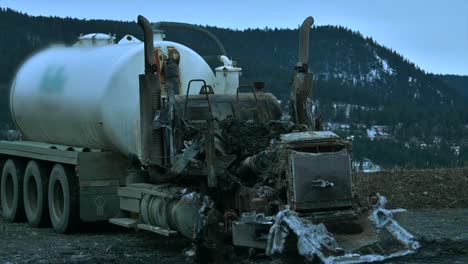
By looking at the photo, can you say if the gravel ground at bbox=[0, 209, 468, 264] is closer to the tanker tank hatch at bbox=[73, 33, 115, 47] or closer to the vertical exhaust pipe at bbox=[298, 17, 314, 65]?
the vertical exhaust pipe at bbox=[298, 17, 314, 65]

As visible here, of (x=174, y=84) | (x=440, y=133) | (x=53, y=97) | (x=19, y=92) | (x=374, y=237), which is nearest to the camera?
(x=374, y=237)

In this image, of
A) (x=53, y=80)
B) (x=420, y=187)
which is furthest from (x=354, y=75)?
(x=53, y=80)

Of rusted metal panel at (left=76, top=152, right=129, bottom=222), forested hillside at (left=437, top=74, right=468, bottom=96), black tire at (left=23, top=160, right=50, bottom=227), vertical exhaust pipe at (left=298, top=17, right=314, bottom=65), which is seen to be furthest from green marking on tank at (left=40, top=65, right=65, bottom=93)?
forested hillside at (left=437, top=74, right=468, bottom=96)

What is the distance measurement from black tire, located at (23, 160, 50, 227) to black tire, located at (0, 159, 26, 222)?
30 centimetres

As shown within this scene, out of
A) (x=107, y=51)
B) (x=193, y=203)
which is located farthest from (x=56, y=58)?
(x=193, y=203)

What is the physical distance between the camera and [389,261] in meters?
7.90

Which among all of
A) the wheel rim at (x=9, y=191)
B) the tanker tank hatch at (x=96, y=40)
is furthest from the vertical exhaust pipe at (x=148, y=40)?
the wheel rim at (x=9, y=191)

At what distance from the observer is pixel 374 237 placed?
8.12m

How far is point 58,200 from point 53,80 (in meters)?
2.07

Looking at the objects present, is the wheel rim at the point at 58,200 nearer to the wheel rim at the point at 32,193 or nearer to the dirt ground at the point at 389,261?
the dirt ground at the point at 389,261

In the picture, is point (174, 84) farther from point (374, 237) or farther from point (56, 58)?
point (374, 237)

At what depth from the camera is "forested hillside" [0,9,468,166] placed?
31.0 m

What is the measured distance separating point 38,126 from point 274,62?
2377 centimetres

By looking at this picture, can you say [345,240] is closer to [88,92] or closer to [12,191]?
[88,92]
